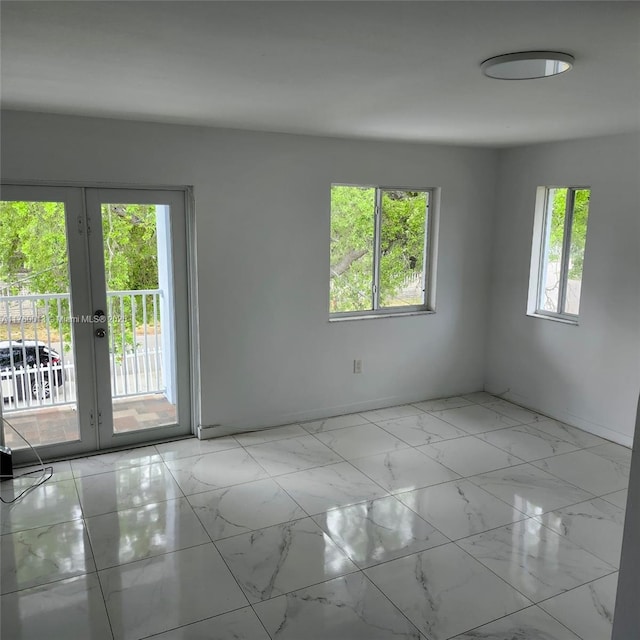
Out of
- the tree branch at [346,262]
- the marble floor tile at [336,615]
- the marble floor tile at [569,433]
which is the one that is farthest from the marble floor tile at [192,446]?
the marble floor tile at [569,433]

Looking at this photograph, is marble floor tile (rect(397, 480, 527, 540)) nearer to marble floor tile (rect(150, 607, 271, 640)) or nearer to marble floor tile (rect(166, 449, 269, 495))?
marble floor tile (rect(166, 449, 269, 495))

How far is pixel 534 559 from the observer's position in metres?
2.78

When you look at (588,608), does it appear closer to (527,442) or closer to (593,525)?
(593,525)

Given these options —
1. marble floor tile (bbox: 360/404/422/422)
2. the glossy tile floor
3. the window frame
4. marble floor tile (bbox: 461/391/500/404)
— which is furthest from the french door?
marble floor tile (bbox: 461/391/500/404)

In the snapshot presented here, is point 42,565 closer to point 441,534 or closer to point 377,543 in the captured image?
point 377,543

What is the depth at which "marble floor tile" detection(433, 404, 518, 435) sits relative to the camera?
4.53 meters

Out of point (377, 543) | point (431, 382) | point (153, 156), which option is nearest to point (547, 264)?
point (431, 382)

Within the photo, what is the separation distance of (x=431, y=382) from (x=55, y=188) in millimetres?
3400

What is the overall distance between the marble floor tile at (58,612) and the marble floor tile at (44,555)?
72 millimetres

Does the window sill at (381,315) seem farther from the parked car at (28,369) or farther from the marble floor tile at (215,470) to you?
the parked car at (28,369)

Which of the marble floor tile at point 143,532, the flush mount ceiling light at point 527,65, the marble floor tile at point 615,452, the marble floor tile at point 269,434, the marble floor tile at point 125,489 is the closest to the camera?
the flush mount ceiling light at point 527,65

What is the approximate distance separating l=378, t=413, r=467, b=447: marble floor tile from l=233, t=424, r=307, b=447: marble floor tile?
69 cm

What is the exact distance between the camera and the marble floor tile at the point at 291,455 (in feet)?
12.4

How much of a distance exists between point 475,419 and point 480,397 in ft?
1.98
